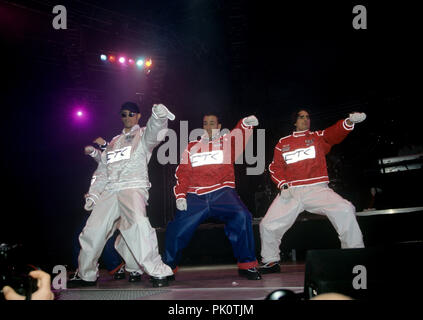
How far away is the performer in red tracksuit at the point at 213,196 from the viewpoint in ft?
11.9

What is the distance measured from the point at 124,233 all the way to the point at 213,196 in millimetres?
1070

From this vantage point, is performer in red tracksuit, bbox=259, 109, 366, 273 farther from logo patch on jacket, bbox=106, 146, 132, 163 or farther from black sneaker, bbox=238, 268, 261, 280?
logo patch on jacket, bbox=106, 146, 132, 163

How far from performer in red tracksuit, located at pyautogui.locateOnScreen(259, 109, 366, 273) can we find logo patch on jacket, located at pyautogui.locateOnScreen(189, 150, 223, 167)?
2.68ft

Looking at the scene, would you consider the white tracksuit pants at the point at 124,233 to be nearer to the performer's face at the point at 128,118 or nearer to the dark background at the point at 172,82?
the performer's face at the point at 128,118

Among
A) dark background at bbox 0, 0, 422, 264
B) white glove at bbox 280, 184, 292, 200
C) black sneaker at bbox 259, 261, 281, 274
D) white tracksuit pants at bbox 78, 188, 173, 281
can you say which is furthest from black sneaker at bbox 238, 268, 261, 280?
dark background at bbox 0, 0, 422, 264

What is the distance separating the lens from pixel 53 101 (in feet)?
19.5

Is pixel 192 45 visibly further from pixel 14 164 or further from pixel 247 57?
pixel 14 164

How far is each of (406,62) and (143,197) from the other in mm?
5783

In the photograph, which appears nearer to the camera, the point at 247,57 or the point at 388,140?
the point at 247,57

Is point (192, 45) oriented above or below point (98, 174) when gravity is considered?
above

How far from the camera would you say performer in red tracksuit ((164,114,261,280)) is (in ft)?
11.9

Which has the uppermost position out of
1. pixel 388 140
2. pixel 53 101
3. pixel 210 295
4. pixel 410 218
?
pixel 53 101

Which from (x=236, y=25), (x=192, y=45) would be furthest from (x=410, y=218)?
(x=192, y=45)

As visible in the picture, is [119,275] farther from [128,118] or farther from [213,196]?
[128,118]
